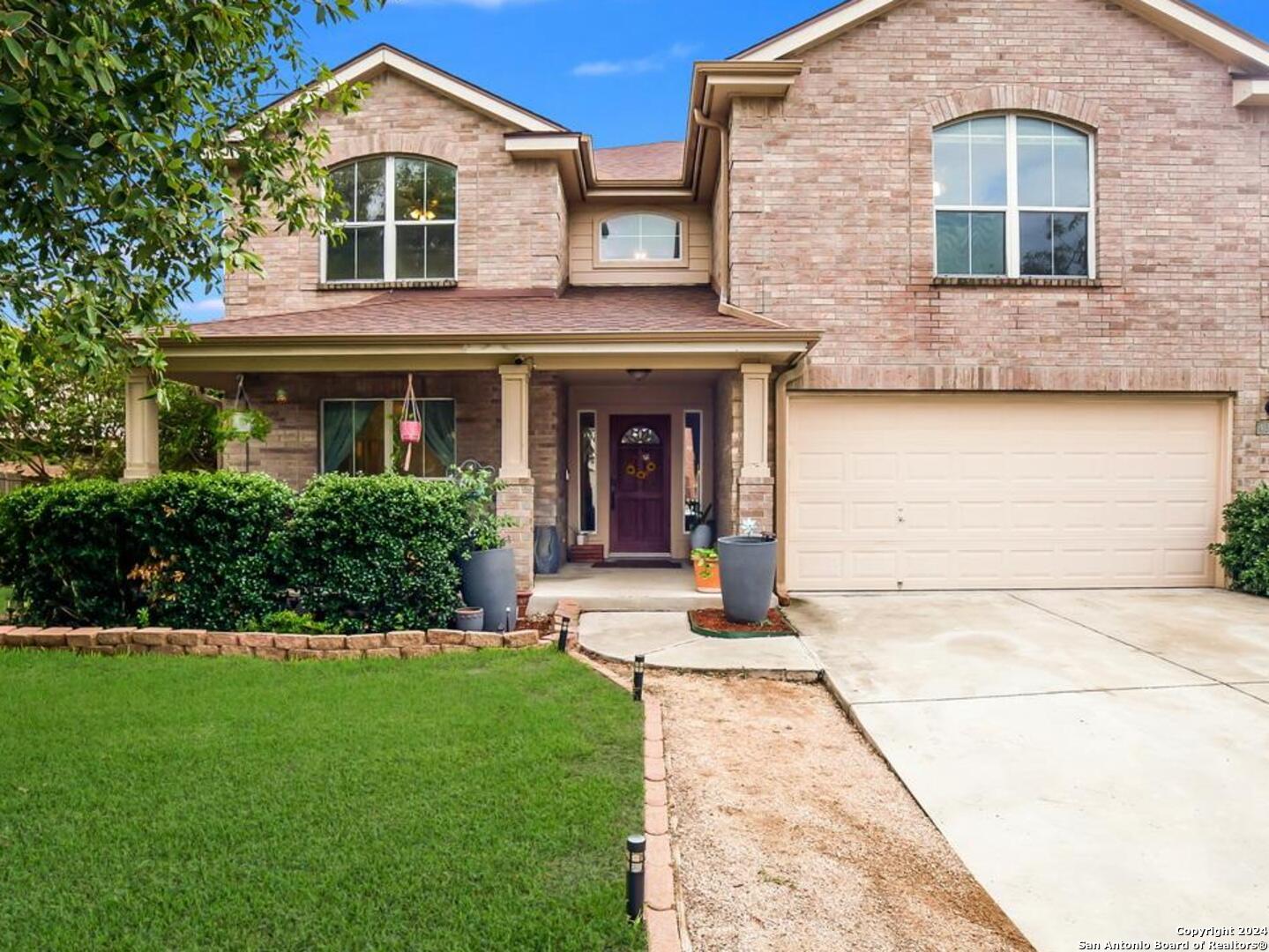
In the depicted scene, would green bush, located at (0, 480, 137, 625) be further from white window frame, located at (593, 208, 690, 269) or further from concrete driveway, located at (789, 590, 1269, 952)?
white window frame, located at (593, 208, 690, 269)

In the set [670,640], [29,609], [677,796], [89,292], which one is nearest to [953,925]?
[677,796]

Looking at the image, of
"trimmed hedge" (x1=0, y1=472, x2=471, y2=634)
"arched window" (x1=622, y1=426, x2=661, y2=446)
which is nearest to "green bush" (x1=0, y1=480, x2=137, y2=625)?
"trimmed hedge" (x1=0, y1=472, x2=471, y2=634)

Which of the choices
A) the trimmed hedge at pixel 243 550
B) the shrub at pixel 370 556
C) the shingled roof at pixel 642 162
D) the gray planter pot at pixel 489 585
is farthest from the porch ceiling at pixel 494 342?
the shingled roof at pixel 642 162

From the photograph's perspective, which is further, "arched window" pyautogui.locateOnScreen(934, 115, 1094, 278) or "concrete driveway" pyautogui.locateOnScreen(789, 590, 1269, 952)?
"arched window" pyautogui.locateOnScreen(934, 115, 1094, 278)

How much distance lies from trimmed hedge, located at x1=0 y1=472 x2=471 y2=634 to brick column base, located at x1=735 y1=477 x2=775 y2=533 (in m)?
3.20

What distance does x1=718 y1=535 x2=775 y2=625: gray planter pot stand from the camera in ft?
22.6

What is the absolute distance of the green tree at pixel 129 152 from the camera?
3.37 m

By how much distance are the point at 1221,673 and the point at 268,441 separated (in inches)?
416

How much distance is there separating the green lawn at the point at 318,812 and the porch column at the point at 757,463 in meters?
3.54

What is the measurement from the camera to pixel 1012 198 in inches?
357

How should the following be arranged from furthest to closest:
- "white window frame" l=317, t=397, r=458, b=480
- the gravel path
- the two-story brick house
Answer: "white window frame" l=317, t=397, r=458, b=480 → the two-story brick house → the gravel path

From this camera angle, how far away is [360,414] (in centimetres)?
1020

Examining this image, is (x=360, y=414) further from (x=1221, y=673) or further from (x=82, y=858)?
(x=1221, y=673)

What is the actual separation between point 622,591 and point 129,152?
6338 mm
